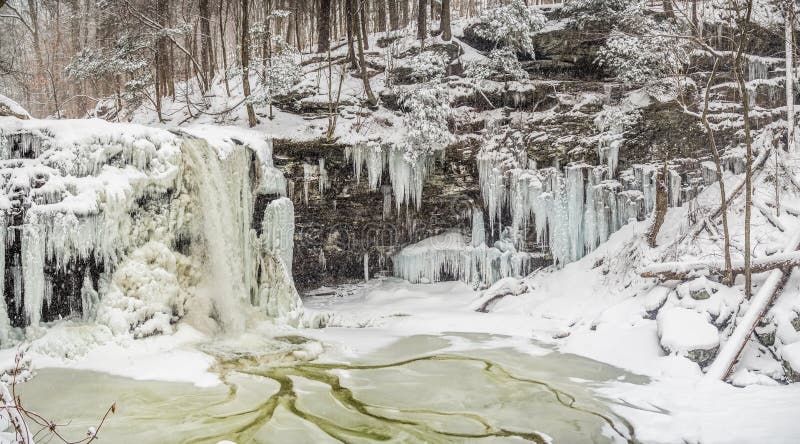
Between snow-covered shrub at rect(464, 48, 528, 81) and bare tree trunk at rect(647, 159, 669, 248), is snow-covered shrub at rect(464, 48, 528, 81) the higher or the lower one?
the higher one

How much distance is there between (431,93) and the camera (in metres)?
11.8

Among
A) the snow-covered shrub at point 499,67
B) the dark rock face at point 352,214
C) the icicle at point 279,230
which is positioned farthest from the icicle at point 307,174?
the snow-covered shrub at point 499,67

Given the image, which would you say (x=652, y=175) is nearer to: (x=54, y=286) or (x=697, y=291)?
(x=697, y=291)

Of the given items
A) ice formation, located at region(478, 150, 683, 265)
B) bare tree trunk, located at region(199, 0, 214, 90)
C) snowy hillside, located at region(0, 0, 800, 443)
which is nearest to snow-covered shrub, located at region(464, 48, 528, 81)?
snowy hillside, located at region(0, 0, 800, 443)

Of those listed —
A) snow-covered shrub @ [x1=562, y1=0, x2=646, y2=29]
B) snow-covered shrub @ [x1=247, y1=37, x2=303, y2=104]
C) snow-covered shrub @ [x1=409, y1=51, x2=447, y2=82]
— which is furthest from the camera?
snow-covered shrub @ [x1=562, y1=0, x2=646, y2=29]

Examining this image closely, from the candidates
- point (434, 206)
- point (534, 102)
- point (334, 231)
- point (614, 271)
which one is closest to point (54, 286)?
point (334, 231)

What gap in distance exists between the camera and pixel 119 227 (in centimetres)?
739

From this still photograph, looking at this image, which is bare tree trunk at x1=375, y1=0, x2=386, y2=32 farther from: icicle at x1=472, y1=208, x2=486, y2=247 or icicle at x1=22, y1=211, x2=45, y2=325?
icicle at x1=22, y1=211, x2=45, y2=325

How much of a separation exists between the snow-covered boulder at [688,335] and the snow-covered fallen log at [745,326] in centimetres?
16

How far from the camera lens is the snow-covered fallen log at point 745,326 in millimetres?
5863

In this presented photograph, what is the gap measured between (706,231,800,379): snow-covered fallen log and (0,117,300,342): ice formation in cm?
724

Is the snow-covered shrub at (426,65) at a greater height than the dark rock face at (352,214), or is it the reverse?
the snow-covered shrub at (426,65)

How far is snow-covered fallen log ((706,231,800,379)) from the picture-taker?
586 centimetres

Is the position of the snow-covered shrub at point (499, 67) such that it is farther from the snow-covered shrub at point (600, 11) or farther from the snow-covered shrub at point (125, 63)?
the snow-covered shrub at point (125, 63)
